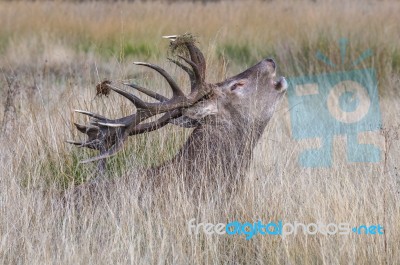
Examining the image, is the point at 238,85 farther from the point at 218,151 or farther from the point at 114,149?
the point at 114,149

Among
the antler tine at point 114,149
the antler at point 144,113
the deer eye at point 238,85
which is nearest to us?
the antler tine at point 114,149

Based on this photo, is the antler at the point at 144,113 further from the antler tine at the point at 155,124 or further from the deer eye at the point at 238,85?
the deer eye at the point at 238,85

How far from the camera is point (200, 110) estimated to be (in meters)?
5.21

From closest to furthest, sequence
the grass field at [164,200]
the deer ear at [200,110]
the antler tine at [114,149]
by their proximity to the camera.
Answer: the grass field at [164,200] < the antler tine at [114,149] < the deer ear at [200,110]

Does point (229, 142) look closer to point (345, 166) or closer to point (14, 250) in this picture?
point (345, 166)

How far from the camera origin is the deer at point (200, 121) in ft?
16.5

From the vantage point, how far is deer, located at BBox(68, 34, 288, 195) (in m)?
5.02

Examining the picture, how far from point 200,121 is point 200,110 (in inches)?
3.1

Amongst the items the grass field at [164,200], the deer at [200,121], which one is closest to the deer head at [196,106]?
the deer at [200,121]

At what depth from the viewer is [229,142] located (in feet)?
17.1

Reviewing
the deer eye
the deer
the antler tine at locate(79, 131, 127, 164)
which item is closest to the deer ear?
the deer

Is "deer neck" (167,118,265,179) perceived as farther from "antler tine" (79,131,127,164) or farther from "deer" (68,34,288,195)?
"antler tine" (79,131,127,164)

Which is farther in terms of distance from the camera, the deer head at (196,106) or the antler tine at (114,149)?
the deer head at (196,106)

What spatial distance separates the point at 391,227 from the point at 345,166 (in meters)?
1.53
